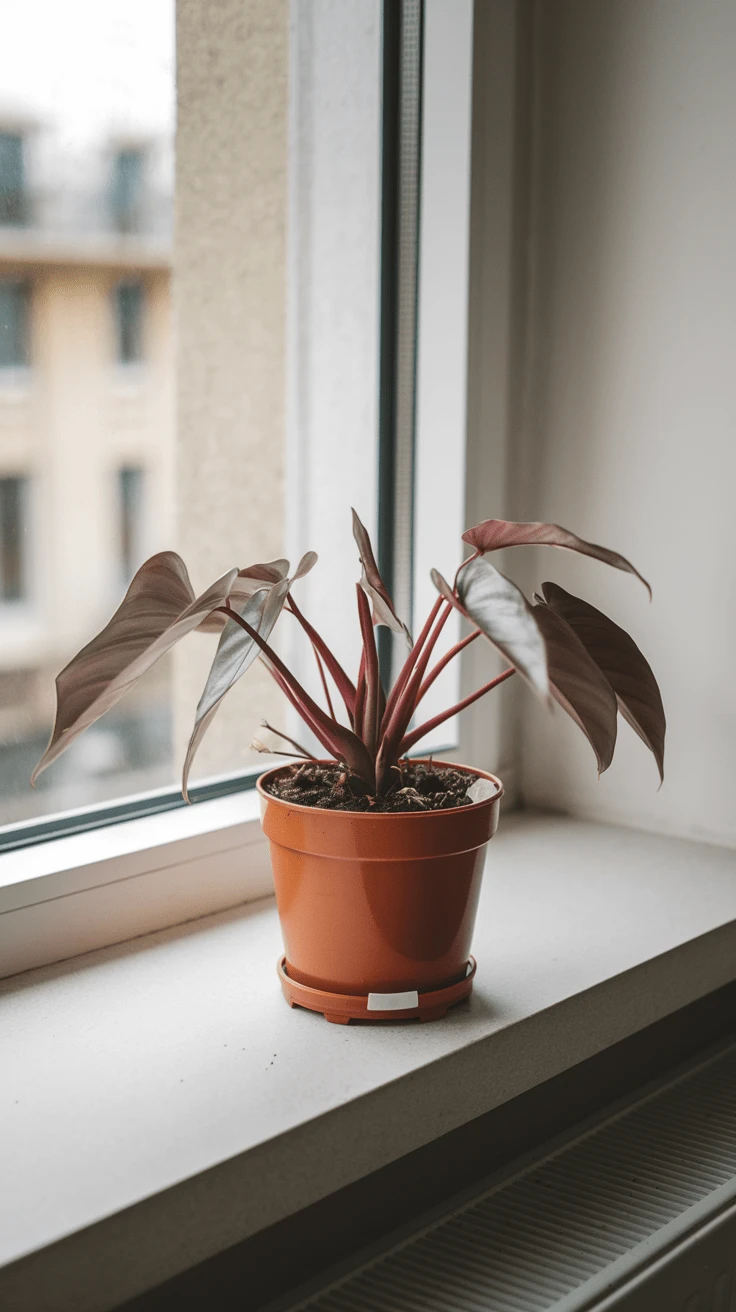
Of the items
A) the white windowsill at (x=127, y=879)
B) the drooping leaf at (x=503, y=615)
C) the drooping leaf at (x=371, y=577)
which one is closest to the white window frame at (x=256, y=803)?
the white windowsill at (x=127, y=879)

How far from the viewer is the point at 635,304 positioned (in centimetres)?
122

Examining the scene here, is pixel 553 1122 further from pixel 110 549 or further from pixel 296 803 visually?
pixel 110 549

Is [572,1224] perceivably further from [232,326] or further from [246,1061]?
[232,326]

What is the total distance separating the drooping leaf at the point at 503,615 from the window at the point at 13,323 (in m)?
0.58

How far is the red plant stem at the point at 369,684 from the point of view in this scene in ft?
2.74

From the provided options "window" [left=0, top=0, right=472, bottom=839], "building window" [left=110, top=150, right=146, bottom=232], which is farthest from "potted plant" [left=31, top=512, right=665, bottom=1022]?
"building window" [left=110, top=150, right=146, bottom=232]

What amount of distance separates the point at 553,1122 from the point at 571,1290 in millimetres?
284

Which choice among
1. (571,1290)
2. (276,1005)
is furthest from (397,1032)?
(571,1290)

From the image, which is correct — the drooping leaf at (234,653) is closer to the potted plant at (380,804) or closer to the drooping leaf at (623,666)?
the potted plant at (380,804)

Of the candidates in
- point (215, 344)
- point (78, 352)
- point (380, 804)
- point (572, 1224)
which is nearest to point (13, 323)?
point (78, 352)

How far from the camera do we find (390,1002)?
0.83 meters

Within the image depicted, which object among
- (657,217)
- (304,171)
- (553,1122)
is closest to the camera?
(553,1122)

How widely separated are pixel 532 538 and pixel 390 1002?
365 mm

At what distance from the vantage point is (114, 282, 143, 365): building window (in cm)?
121
